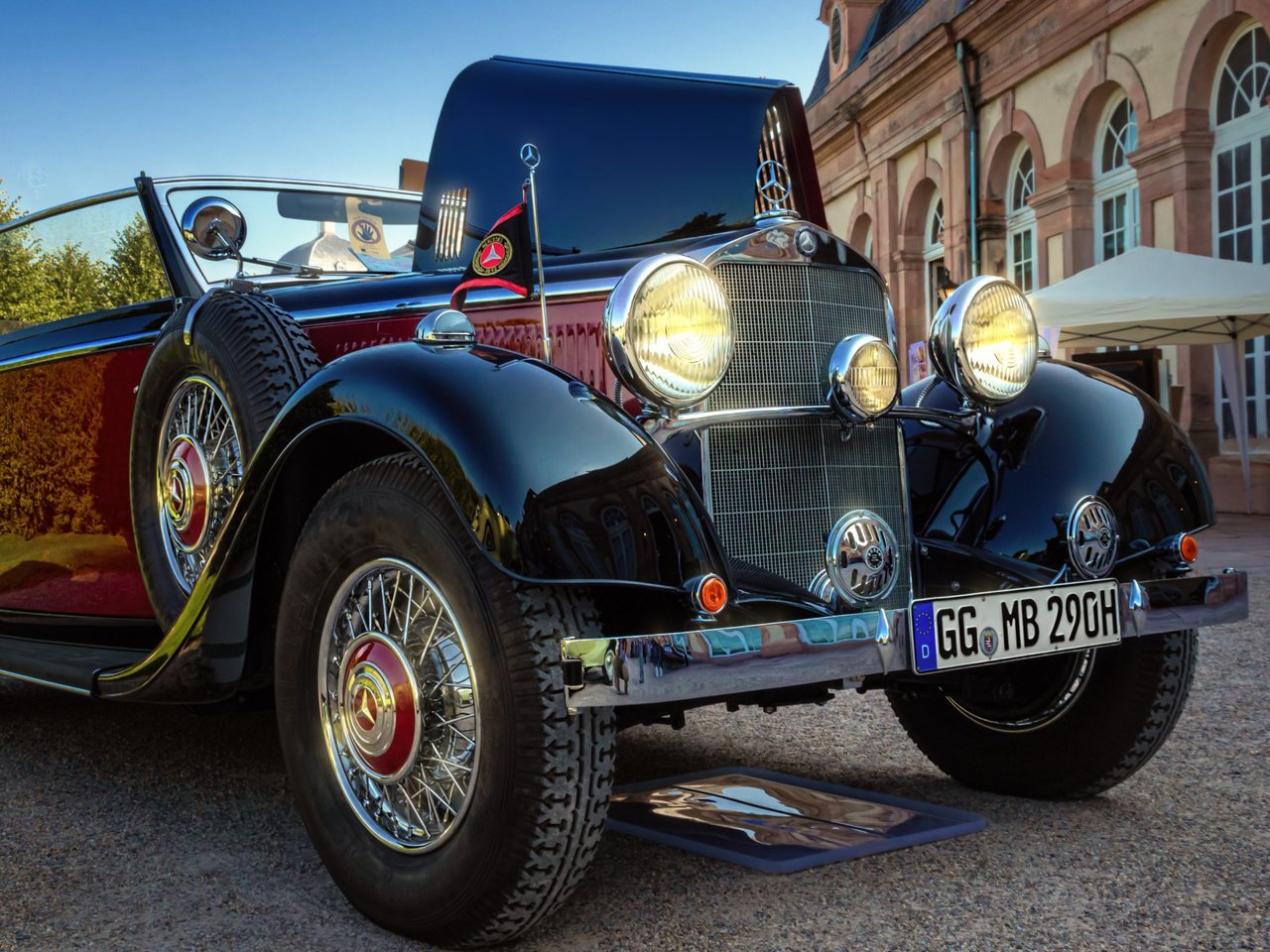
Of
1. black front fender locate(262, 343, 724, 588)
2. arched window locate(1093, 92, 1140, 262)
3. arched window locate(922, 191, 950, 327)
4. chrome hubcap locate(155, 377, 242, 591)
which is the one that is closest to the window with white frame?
arched window locate(1093, 92, 1140, 262)

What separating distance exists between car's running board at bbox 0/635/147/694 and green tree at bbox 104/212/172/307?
1.09m

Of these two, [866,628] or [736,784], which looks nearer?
[866,628]

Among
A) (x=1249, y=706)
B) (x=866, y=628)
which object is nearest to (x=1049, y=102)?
(x=1249, y=706)

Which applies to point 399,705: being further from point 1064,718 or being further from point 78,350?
point 78,350

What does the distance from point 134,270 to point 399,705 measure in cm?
234

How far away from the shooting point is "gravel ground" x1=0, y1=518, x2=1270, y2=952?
239 cm

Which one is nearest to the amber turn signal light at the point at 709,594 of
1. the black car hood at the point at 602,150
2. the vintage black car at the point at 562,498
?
the vintage black car at the point at 562,498

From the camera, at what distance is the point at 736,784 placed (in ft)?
11.4

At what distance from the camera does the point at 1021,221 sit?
1777cm

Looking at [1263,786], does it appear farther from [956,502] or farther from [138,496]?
[138,496]

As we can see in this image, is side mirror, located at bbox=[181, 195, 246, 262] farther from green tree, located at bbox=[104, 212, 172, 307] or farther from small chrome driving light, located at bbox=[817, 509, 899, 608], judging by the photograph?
small chrome driving light, located at bbox=[817, 509, 899, 608]

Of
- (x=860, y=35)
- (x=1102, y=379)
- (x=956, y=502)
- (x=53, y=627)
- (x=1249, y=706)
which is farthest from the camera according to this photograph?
(x=860, y=35)

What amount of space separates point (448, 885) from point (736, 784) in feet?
4.43

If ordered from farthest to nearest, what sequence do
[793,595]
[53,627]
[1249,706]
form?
[1249,706] < [53,627] < [793,595]
